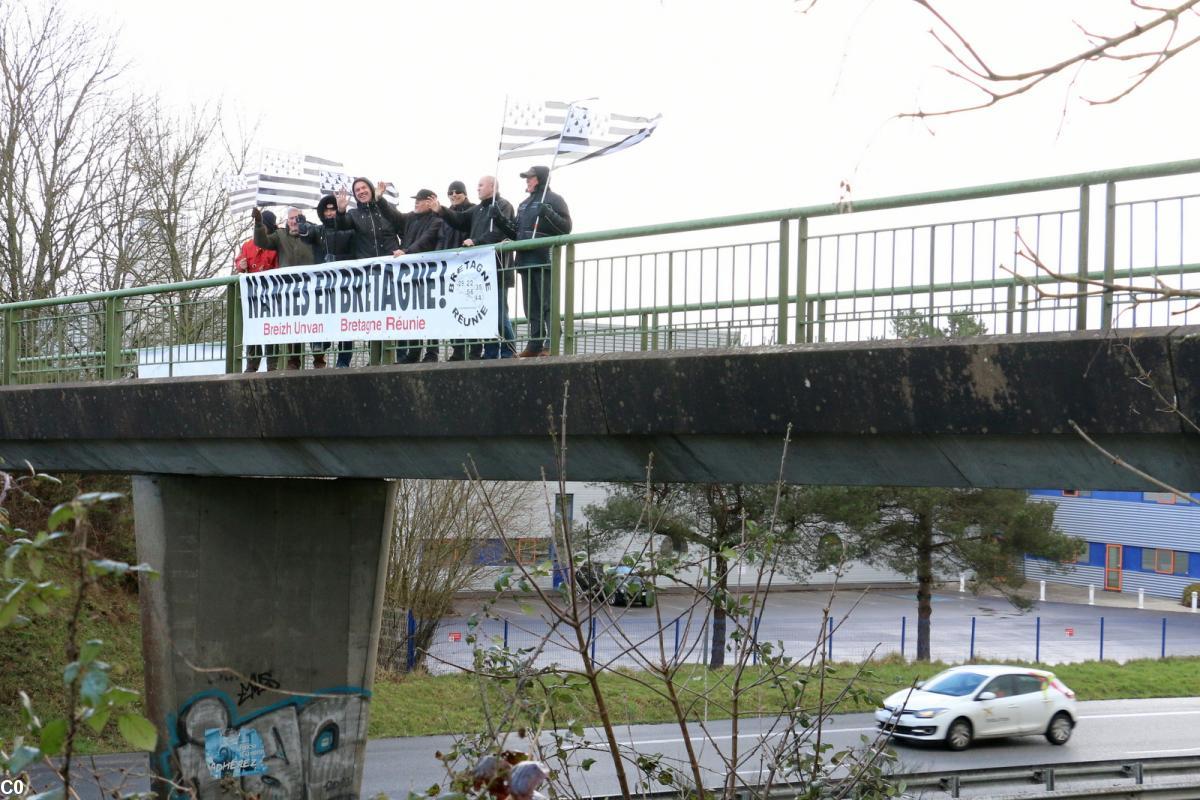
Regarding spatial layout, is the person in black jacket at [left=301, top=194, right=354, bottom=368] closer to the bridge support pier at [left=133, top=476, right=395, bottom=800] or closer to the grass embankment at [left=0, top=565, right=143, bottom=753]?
the bridge support pier at [left=133, top=476, right=395, bottom=800]

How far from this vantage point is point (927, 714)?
65.9ft

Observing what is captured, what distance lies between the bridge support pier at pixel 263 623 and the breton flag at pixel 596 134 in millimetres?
5228

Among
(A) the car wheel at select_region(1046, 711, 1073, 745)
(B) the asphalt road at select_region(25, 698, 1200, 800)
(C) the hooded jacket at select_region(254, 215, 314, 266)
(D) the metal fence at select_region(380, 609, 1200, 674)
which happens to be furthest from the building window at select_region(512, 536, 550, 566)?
(D) the metal fence at select_region(380, 609, 1200, 674)

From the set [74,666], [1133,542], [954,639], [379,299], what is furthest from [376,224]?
[1133,542]

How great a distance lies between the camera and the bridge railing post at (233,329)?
458 inches

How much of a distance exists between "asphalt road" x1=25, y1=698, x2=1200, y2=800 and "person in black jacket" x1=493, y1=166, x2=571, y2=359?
7810 millimetres

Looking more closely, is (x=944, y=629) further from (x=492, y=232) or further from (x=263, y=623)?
(x=492, y=232)

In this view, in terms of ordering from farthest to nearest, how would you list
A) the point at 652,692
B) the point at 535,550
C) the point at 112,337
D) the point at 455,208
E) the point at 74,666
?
the point at 652,692 < the point at 112,337 < the point at 455,208 < the point at 535,550 < the point at 74,666

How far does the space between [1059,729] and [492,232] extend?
49.3ft

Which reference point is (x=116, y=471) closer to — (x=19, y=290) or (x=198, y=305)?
(x=198, y=305)

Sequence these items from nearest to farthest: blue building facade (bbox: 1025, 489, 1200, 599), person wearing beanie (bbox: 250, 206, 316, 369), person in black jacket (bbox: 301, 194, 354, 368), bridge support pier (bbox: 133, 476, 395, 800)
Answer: person in black jacket (bbox: 301, 194, 354, 368)
person wearing beanie (bbox: 250, 206, 316, 369)
bridge support pier (bbox: 133, 476, 395, 800)
blue building facade (bbox: 1025, 489, 1200, 599)

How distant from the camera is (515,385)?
9.08 metres

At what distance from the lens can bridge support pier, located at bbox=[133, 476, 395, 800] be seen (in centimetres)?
1268

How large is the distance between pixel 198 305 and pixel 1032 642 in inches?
1160
